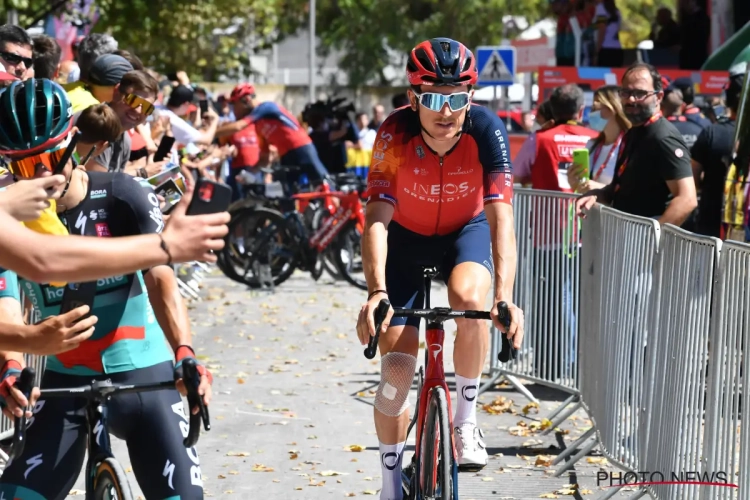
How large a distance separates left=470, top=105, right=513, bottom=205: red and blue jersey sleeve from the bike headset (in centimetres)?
13

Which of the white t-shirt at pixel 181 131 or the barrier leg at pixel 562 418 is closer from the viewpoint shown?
the barrier leg at pixel 562 418

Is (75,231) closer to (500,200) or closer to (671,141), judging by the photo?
(500,200)

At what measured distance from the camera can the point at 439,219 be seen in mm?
5902

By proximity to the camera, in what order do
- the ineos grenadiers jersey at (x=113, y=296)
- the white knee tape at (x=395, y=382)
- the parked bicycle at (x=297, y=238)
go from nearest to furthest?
1. the ineos grenadiers jersey at (x=113, y=296)
2. the white knee tape at (x=395, y=382)
3. the parked bicycle at (x=297, y=238)

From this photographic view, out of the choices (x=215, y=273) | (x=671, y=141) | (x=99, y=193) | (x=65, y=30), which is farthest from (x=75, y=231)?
(x=65, y=30)

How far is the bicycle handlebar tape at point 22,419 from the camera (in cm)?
390

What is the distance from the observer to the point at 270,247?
51.4 feet

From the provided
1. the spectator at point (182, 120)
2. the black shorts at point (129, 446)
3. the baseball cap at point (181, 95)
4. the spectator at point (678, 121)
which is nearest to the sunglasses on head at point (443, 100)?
the black shorts at point (129, 446)

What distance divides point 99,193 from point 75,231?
0.15 m

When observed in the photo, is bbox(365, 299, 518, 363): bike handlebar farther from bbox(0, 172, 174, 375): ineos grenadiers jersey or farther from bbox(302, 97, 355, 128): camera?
bbox(302, 97, 355, 128): camera

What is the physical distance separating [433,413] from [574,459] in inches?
92.2

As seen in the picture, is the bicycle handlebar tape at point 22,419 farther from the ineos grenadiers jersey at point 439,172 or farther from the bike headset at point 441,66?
the bike headset at point 441,66

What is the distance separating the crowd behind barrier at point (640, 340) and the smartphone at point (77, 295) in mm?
2256

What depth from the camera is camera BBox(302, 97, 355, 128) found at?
814 inches
